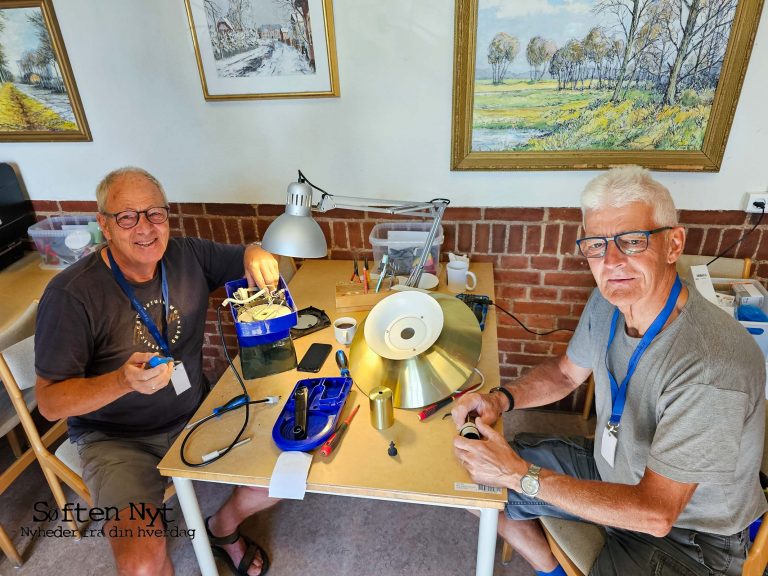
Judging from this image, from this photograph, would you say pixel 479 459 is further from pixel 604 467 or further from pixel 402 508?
pixel 402 508

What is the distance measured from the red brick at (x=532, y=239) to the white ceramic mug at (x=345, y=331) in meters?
0.89

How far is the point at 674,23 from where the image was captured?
1.67 meters

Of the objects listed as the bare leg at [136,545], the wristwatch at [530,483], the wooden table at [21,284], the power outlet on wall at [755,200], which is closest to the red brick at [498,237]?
the power outlet on wall at [755,200]

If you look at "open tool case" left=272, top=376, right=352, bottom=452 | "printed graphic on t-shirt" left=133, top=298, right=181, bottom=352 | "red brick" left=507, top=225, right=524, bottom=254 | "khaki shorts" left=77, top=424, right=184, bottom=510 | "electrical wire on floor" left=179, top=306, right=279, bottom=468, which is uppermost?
"red brick" left=507, top=225, right=524, bottom=254

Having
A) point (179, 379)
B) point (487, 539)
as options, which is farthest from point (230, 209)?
point (487, 539)

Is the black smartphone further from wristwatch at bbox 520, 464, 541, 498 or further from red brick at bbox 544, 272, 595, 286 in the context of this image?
red brick at bbox 544, 272, 595, 286

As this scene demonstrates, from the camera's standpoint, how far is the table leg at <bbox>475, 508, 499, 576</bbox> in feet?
3.93

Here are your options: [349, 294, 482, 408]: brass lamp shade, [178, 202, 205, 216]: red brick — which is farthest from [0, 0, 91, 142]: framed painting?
[349, 294, 482, 408]: brass lamp shade

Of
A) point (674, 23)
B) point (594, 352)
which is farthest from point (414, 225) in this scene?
point (674, 23)

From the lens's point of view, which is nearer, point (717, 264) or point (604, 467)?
point (604, 467)

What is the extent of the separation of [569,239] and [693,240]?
1.60 feet

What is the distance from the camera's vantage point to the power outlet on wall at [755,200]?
6.06 ft

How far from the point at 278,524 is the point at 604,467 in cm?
130

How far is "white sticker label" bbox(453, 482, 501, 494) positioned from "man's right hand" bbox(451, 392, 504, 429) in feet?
0.59
